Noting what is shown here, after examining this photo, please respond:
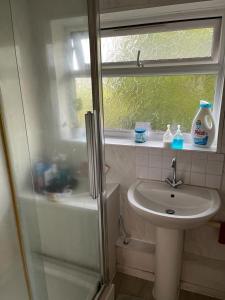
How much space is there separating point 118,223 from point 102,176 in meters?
0.67

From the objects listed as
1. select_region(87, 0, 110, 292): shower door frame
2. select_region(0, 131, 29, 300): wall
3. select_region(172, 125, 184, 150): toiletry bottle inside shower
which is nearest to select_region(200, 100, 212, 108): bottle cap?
select_region(172, 125, 184, 150): toiletry bottle inside shower

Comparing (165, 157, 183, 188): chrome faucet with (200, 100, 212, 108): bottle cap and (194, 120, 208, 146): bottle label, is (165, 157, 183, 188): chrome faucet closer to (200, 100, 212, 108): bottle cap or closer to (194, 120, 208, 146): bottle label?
(194, 120, 208, 146): bottle label

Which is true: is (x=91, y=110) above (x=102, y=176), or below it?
above

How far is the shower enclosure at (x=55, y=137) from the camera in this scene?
88 centimetres

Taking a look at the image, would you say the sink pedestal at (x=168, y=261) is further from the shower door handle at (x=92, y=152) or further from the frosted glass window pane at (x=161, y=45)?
the frosted glass window pane at (x=161, y=45)

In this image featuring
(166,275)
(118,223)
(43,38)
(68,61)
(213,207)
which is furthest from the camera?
(118,223)

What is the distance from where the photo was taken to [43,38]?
1090mm

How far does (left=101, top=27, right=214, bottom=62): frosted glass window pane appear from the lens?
1.51 m

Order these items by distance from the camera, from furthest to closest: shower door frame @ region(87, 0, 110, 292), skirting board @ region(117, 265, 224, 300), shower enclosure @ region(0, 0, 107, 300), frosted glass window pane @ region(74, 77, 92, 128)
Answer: skirting board @ region(117, 265, 224, 300) → frosted glass window pane @ region(74, 77, 92, 128) → shower door frame @ region(87, 0, 110, 292) → shower enclosure @ region(0, 0, 107, 300)

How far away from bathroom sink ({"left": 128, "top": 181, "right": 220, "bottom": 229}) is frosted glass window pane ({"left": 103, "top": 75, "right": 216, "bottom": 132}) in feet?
1.45

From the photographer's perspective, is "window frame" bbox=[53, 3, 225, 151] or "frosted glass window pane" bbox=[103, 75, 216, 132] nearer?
"window frame" bbox=[53, 3, 225, 151]

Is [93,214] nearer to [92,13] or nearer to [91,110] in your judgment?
[91,110]

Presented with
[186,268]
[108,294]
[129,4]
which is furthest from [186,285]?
[129,4]

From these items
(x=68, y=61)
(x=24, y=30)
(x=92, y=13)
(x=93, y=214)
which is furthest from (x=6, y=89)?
(x=93, y=214)
